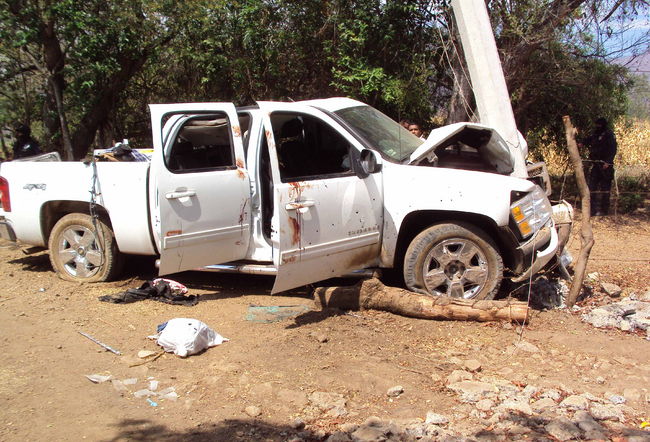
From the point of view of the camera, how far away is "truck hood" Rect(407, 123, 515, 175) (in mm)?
5266

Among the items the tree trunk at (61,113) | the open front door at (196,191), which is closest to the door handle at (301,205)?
the open front door at (196,191)

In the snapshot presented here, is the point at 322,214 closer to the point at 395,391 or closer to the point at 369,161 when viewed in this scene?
the point at 369,161

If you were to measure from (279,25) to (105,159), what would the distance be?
17.9ft

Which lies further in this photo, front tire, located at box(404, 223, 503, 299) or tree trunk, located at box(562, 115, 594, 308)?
tree trunk, located at box(562, 115, 594, 308)

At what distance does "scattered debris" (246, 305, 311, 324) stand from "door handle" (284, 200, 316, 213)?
1039 millimetres

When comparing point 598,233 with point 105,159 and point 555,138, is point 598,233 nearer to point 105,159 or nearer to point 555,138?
point 555,138

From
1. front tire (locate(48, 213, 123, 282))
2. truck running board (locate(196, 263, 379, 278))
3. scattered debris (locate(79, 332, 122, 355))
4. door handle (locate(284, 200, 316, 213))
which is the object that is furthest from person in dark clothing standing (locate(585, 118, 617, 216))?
scattered debris (locate(79, 332, 122, 355))

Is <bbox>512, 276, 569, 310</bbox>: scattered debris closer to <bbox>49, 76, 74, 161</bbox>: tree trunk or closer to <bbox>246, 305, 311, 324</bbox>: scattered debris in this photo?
<bbox>246, 305, 311, 324</bbox>: scattered debris

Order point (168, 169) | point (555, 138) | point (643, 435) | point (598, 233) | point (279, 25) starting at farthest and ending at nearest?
point (555, 138)
point (279, 25)
point (598, 233)
point (168, 169)
point (643, 435)

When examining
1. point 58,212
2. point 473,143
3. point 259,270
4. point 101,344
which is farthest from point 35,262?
point 473,143

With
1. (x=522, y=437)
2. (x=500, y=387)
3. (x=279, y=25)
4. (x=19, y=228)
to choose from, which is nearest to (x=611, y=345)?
(x=500, y=387)

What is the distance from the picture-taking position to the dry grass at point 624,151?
12.5 m

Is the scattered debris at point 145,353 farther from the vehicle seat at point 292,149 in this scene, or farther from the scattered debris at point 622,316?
the scattered debris at point 622,316

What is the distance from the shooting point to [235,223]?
17.9 feet
